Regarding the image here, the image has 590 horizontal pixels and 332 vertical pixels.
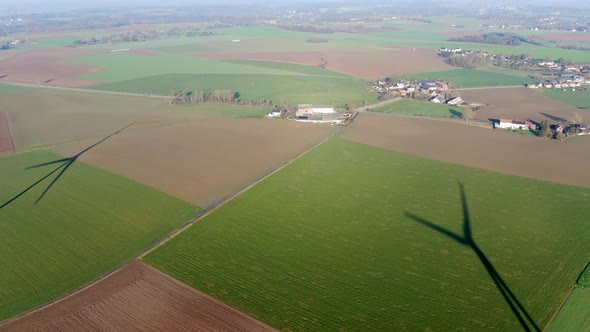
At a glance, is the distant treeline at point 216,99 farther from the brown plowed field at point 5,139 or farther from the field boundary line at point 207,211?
the field boundary line at point 207,211

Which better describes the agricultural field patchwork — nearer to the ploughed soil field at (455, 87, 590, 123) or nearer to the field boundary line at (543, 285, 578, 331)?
the ploughed soil field at (455, 87, 590, 123)

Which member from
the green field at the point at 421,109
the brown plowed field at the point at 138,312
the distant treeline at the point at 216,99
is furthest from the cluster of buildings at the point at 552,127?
the brown plowed field at the point at 138,312

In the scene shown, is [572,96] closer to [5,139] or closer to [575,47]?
[575,47]

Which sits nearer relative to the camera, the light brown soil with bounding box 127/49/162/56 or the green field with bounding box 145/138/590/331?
the green field with bounding box 145/138/590/331

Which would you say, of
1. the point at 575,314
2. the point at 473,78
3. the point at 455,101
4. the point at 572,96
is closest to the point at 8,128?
the point at 575,314

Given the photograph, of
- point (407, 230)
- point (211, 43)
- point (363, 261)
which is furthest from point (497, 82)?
point (211, 43)

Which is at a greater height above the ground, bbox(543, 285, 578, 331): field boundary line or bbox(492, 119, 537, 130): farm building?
bbox(492, 119, 537, 130): farm building

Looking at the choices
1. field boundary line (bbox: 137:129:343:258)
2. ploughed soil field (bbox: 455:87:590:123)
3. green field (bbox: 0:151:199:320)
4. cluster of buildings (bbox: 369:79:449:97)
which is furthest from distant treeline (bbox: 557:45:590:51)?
green field (bbox: 0:151:199:320)

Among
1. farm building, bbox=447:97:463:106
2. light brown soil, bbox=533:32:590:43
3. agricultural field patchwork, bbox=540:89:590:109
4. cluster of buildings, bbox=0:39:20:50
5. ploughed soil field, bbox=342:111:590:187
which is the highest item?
light brown soil, bbox=533:32:590:43
